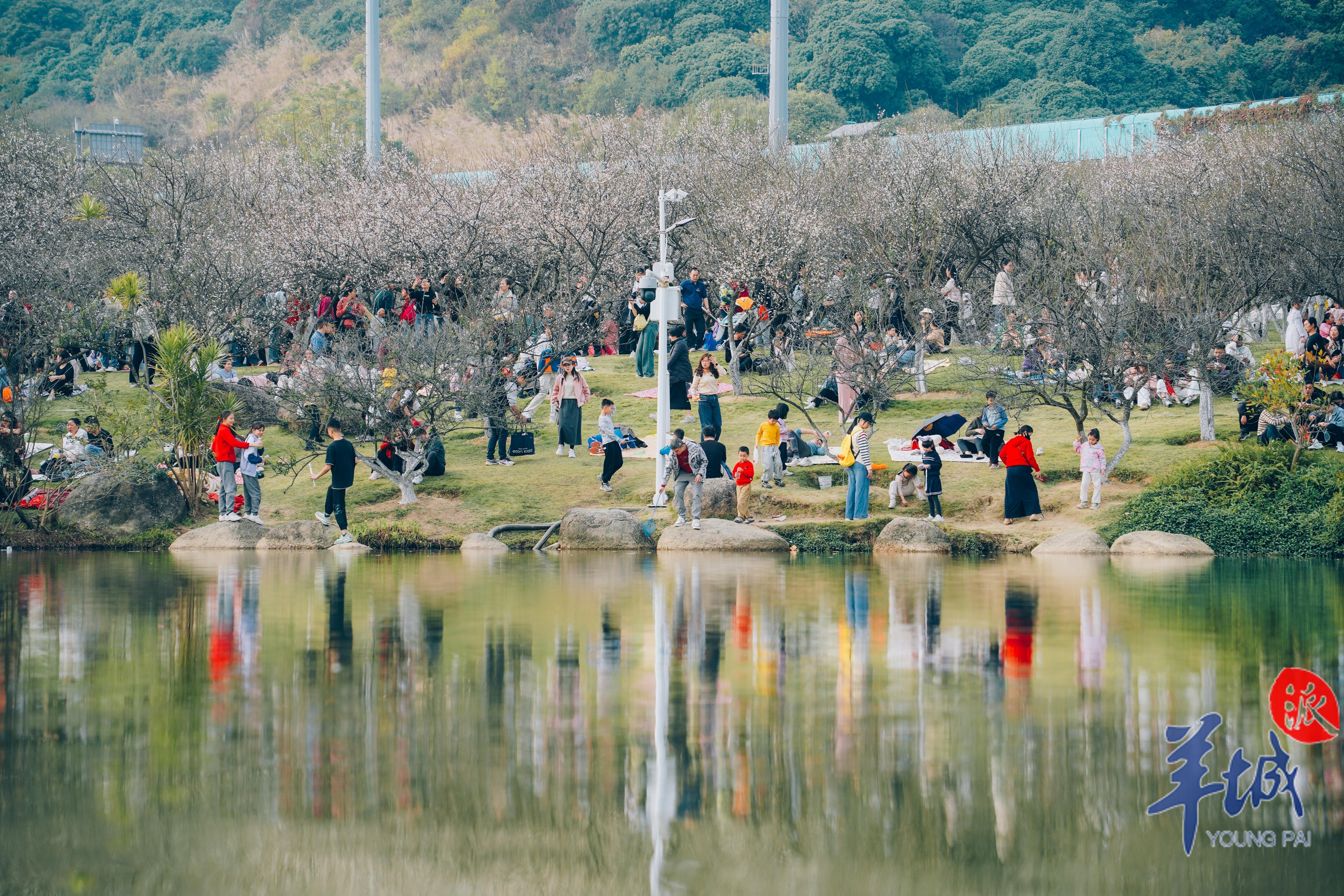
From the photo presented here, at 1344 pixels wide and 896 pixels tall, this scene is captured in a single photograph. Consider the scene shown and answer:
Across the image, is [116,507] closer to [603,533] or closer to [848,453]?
[603,533]

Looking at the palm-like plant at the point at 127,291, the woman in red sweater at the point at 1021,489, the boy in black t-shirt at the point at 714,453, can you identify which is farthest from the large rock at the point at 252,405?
the woman in red sweater at the point at 1021,489

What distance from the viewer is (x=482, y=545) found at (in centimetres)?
2395

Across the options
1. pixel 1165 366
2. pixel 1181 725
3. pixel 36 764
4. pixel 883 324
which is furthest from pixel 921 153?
pixel 36 764

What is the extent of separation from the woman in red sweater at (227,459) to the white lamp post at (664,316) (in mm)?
7127

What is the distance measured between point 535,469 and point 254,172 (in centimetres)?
2464

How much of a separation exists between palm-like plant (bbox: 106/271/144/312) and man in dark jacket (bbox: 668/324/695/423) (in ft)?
38.7

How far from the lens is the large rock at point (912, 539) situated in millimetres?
23000

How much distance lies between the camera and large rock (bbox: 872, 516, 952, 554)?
23.0 meters

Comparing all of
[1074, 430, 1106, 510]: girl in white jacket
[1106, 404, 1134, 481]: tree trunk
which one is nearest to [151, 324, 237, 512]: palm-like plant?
[1074, 430, 1106, 510]: girl in white jacket

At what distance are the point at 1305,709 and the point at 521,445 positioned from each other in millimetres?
19395

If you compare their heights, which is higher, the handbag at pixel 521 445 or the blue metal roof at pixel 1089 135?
the blue metal roof at pixel 1089 135

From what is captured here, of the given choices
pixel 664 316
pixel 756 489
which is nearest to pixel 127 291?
pixel 664 316

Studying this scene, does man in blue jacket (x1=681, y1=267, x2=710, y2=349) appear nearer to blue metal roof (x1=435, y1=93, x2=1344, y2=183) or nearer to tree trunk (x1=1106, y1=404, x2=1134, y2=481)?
tree trunk (x1=1106, y1=404, x2=1134, y2=481)

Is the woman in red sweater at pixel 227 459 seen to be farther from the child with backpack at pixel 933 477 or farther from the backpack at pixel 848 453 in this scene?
the child with backpack at pixel 933 477
